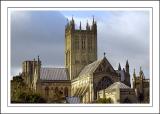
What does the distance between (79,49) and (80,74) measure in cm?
274

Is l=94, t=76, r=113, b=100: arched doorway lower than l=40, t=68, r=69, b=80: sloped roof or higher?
lower

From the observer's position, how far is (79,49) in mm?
39312

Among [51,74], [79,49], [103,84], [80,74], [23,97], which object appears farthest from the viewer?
[79,49]

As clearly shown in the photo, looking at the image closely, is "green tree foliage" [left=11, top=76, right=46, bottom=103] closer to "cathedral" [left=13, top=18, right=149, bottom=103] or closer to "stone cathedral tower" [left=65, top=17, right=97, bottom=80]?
"cathedral" [left=13, top=18, right=149, bottom=103]

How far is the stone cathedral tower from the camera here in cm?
3838

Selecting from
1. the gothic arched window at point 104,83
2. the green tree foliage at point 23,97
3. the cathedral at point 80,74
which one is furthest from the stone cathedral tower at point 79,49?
the green tree foliage at point 23,97

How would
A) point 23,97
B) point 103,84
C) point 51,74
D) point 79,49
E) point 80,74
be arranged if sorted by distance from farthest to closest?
point 79,49
point 80,74
point 51,74
point 103,84
point 23,97

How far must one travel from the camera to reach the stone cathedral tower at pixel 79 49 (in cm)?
3838

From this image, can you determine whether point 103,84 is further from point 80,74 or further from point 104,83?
point 80,74

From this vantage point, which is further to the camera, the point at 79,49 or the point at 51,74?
the point at 79,49

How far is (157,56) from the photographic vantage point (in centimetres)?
853

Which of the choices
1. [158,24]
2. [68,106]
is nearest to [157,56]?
[158,24]

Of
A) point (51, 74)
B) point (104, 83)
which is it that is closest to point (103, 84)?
point (104, 83)

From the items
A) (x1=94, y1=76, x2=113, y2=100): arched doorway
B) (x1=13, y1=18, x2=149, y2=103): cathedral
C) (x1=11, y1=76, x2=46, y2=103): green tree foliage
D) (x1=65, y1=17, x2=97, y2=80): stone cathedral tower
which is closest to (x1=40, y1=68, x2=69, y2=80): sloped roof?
(x1=13, y1=18, x2=149, y2=103): cathedral
